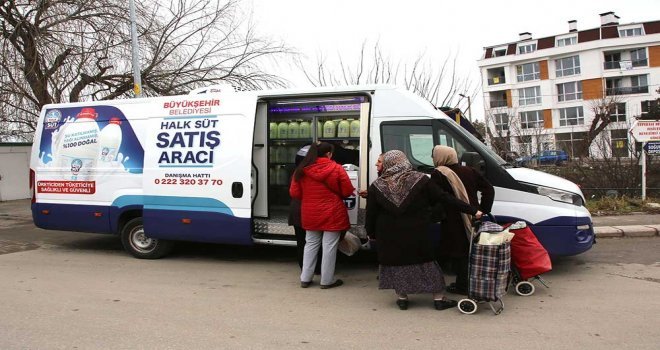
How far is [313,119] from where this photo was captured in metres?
7.56

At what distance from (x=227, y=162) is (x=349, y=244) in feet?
6.56

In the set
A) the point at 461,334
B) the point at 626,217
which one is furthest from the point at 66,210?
the point at 626,217

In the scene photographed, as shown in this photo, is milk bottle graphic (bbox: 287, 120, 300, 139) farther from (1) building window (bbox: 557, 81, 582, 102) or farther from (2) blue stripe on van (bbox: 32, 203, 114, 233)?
(1) building window (bbox: 557, 81, 582, 102)

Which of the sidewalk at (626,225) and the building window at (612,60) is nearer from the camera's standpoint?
the sidewalk at (626,225)

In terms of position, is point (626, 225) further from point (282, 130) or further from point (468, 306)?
point (282, 130)

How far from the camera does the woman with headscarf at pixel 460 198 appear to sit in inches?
190

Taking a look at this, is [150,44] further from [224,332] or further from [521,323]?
[521,323]

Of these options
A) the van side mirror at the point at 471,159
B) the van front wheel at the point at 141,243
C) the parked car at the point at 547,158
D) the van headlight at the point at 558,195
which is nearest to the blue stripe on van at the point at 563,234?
the van headlight at the point at 558,195

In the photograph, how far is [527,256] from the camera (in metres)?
4.98

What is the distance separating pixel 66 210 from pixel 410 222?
5621 mm

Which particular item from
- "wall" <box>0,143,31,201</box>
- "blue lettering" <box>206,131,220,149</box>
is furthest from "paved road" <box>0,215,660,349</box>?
"wall" <box>0,143,31,201</box>

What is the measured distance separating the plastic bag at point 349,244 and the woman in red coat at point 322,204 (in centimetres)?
19

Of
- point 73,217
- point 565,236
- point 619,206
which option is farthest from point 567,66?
point 73,217

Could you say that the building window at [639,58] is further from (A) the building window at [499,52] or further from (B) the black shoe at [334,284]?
(B) the black shoe at [334,284]
